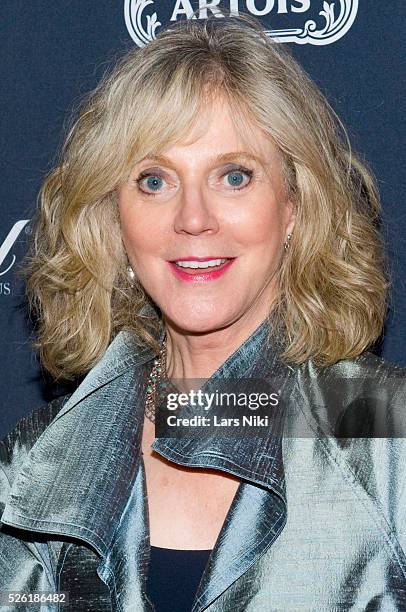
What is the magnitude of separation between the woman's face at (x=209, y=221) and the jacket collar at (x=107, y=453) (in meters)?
0.12

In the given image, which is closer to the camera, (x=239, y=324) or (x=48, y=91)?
(x=239, y=324)

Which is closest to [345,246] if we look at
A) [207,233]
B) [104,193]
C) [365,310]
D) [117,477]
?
[365,310]

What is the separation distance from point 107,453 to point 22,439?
195 millimetres

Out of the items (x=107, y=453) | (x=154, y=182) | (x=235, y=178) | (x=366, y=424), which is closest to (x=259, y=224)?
(x=235, y=178)

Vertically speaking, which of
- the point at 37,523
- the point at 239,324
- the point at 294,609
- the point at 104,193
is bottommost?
the point at 294,609

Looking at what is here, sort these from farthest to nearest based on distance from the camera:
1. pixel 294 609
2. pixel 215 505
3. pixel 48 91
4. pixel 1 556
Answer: pixel 48 91, pixel 1 556, pixel 215 505, pixel 294 609

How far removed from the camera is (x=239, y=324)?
71.1 inches

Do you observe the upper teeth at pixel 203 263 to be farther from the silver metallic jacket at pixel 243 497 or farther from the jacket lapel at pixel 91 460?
the jacket lapel at pixel 91 460

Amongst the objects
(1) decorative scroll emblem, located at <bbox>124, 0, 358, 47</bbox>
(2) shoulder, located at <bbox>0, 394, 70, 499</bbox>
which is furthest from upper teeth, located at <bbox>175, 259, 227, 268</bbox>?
(1) decorative scroll emblem, located at <bbox>124, 0, 358, 47</bbox>

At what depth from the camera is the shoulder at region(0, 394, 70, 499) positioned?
1.89m

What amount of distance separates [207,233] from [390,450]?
42 cm

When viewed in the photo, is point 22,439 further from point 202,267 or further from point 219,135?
point 219,135

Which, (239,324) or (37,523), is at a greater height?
(239,324)

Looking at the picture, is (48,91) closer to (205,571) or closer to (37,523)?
(37,523)
